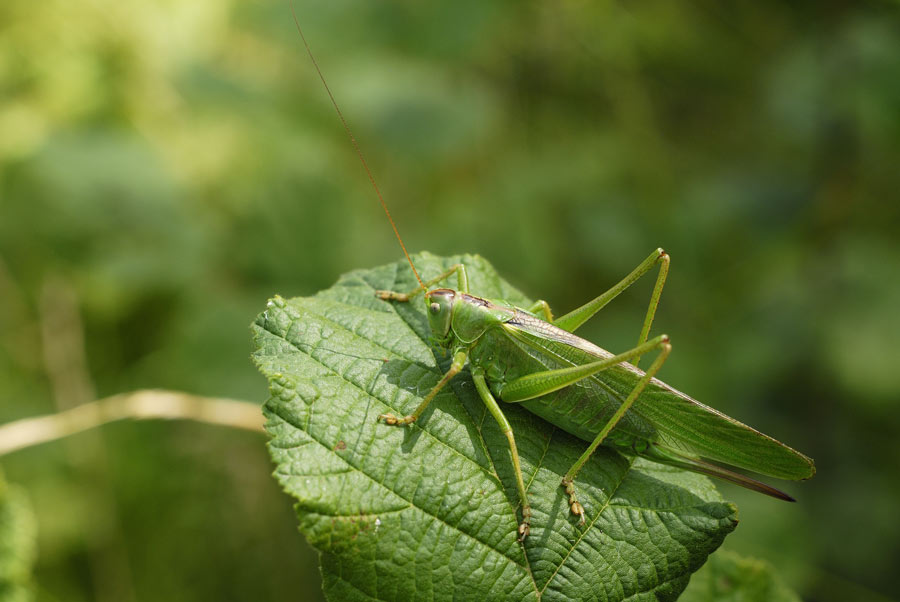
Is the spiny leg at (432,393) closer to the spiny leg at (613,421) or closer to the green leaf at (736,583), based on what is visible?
the spiny leg at (613,421)

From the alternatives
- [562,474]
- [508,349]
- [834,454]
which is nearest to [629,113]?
[834,454]

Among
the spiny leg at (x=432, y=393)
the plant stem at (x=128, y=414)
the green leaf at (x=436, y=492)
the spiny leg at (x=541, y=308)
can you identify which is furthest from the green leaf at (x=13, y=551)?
the spiny leg at (x=541, y=308)

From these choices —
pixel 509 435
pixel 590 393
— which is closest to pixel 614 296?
pixel 590 393

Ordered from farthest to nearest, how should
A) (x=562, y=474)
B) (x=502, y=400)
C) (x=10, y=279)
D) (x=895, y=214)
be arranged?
1. (x=895, y=214)
2. (x=10, y=279)
3. (x=502, y=400)
4. (x=562, y=474)

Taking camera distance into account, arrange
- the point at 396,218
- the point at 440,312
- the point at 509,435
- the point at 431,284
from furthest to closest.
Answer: the point at 396,218 < the point at 431,284 < the point at 440,312 < the point at 509,435

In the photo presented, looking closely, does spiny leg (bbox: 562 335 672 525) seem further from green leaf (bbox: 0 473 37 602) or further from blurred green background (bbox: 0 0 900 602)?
blurred green background (bbox: 0 0 900 602)

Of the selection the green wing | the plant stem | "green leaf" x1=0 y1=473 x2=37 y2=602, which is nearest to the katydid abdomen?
the green wing

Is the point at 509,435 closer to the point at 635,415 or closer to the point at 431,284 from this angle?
the point at 635,415

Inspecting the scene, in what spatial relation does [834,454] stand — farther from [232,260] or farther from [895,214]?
[232,260]
